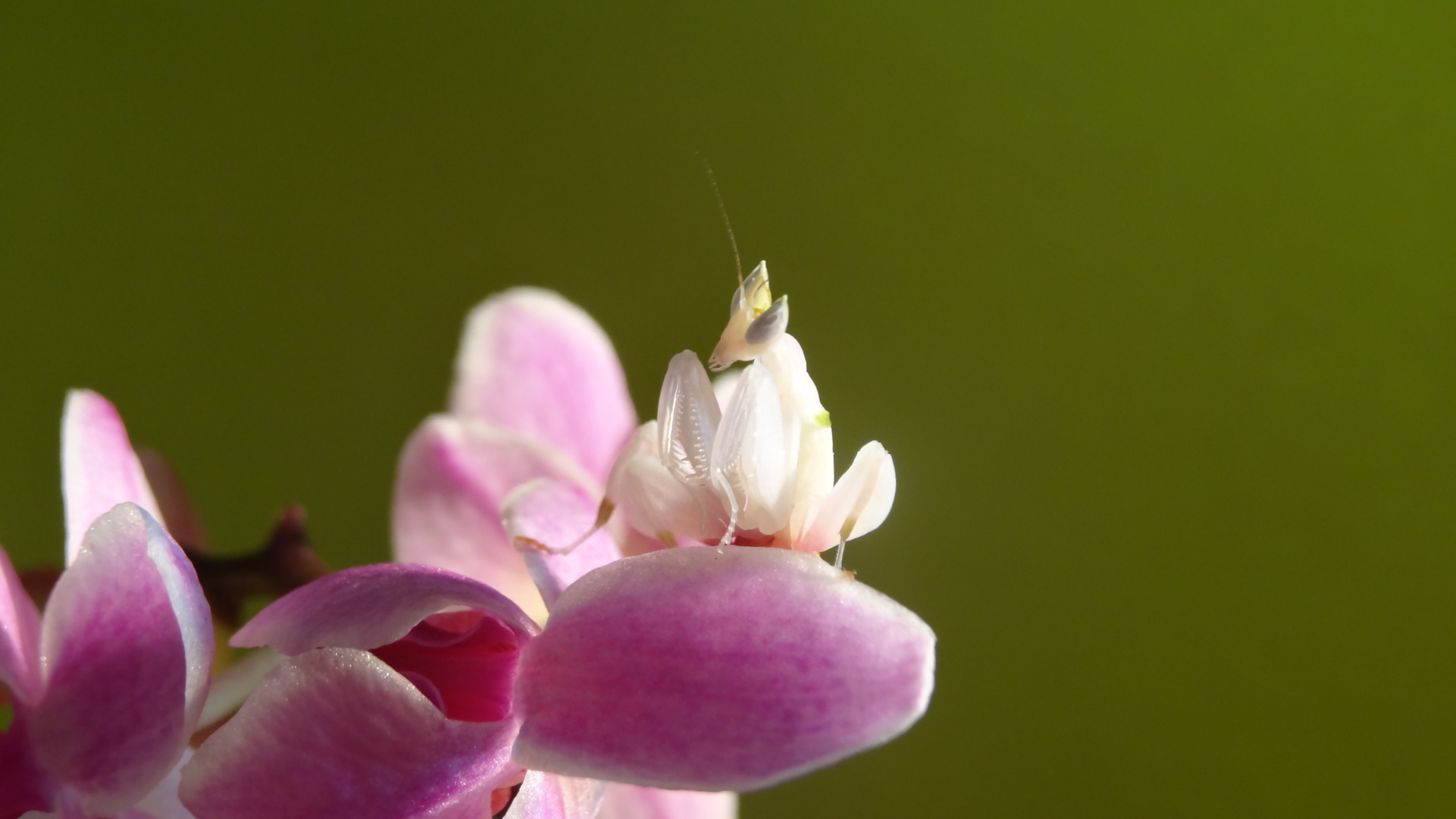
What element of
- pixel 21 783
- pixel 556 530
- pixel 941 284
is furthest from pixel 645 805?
pixel 941 284

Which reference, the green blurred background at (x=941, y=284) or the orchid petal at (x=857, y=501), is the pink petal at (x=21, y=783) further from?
the green blurred background at (x=941, y=284)

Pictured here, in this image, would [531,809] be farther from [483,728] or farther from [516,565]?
[516,565]

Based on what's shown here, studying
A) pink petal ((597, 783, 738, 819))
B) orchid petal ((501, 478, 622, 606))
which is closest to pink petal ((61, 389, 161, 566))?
orchid petal ((501, 478, 622, 606))

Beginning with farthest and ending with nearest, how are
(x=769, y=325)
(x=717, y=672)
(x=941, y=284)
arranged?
(x=941, y=284)
(x=769, y=325)
(x=717, y=672)

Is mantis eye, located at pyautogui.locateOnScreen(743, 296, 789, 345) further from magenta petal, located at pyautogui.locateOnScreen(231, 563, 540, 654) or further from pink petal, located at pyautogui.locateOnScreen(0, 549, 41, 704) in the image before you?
pink petal, located at pyautogui.locateOnScreen(0, 549, 41, 704)

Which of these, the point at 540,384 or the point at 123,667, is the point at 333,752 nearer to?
the point at 123,667

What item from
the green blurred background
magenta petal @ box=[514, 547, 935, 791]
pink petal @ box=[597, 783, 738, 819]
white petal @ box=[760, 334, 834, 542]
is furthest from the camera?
the green blurred background
